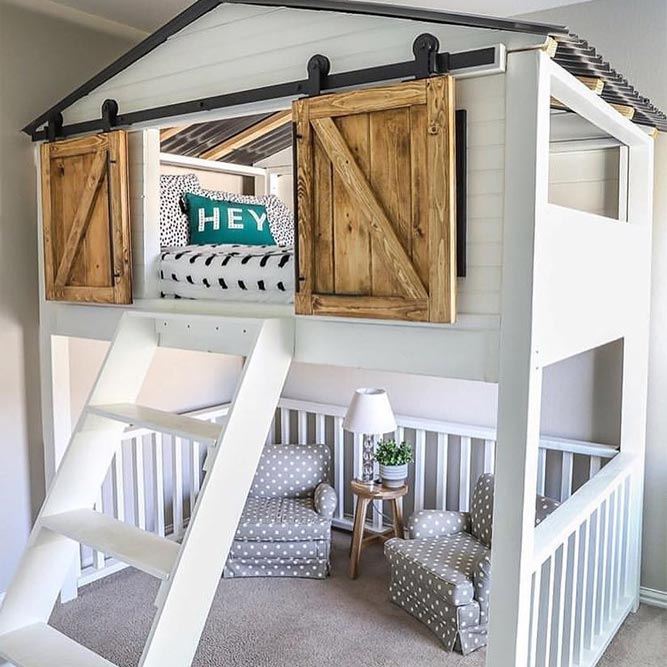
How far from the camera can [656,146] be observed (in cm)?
296

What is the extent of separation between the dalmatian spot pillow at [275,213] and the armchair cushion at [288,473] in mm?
1104

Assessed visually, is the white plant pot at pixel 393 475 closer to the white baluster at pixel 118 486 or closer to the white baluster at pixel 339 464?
the white baluster at pixel 339 464

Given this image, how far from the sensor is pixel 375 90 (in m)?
1.82

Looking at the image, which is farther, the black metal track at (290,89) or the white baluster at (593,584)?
the white baluster at (593,584)

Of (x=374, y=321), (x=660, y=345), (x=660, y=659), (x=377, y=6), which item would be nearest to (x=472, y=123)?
(x=377, y=6)

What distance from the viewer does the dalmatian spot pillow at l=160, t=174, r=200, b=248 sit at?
305 cm

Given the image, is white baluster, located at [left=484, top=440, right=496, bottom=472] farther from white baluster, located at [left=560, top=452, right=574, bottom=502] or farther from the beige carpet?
the beige carpet

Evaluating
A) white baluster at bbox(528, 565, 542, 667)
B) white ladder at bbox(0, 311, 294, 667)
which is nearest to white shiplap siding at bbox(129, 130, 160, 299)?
white ladder at bbox(0, 311, 294, 667)

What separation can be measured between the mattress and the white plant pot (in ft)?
4.64

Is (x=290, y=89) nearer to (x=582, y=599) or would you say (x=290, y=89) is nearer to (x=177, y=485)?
(x=582, y=599)

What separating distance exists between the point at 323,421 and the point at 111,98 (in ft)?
6.90

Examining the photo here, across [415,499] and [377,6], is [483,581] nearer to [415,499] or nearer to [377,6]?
[415,499]

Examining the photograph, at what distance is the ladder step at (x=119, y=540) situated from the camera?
191cm

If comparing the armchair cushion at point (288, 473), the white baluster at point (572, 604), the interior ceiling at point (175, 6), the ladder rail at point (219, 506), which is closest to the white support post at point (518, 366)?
the white baluster at point (572, 604)
